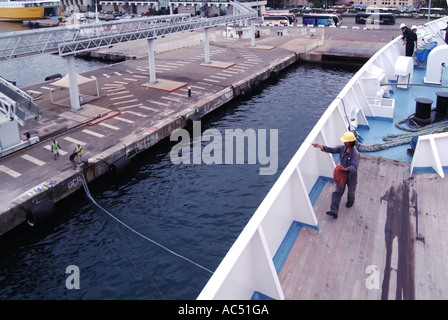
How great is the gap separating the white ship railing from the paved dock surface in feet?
40.6

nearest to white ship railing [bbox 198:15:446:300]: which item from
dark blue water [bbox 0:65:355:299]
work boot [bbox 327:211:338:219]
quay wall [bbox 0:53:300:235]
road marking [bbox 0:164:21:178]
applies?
work boot [bbox 327:211:338:219]

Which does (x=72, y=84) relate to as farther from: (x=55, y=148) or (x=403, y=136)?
(x=403, y=136)

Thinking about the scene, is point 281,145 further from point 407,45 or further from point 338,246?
point 338,246

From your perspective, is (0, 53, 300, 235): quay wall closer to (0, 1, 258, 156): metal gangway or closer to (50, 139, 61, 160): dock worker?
(50, 139, 61, 160): dock worker

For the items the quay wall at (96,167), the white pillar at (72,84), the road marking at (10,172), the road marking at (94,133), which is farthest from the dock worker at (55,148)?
the white pillar at (72,84)

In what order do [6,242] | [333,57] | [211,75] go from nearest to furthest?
1. [6,242]
2. [211,75]
3. [333,57]

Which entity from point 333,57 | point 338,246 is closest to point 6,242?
point 338,246

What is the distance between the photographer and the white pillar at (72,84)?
2347cm

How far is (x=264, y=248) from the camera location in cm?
619

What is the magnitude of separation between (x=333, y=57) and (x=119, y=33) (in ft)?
92.4

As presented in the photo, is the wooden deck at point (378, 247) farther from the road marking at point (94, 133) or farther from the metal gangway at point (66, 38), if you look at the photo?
the metal gangway at point (66, 38)

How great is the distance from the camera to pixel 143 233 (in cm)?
1494

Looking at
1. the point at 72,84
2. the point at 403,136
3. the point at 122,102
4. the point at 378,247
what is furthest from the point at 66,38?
the point at 378,247

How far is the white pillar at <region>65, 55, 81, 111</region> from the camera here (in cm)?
2347
